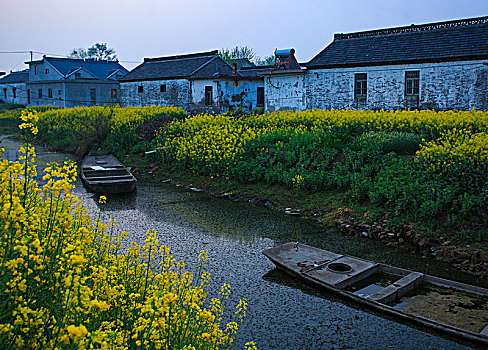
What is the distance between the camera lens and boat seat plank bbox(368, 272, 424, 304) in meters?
A: 7.01

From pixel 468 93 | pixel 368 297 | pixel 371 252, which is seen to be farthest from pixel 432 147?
pixel 468 93

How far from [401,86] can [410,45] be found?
2212 mm

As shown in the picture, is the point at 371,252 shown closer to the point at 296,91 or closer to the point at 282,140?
the point at 282,140

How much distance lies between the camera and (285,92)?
2511cm

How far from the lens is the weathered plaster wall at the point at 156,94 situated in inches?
1292

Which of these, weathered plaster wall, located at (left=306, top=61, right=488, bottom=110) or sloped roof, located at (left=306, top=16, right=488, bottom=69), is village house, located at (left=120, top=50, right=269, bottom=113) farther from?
sloped roof, located at (left=306, top=16, right=488, bottom=69)

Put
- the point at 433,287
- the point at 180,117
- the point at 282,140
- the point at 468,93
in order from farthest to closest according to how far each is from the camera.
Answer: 1. the point at 180,117
2. the point at 468,93
3. the point at 282,140
4. the point at 433,287

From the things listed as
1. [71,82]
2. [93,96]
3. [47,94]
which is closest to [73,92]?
[71,82]

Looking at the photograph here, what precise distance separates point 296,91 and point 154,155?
8.95m

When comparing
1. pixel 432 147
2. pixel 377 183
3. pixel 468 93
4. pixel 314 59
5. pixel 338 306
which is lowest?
pixel 338 306

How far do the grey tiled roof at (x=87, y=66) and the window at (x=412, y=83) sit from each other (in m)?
33.9

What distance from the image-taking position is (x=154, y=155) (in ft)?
66.2

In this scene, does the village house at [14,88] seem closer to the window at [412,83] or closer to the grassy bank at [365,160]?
the grassy bank at [365,160]

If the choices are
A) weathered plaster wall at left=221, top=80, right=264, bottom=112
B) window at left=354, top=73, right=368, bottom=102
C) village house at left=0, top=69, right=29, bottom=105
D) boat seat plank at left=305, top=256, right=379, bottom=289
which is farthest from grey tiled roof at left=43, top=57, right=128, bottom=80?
boat seat plank at left=305, top=256, right=379, bottom=289
